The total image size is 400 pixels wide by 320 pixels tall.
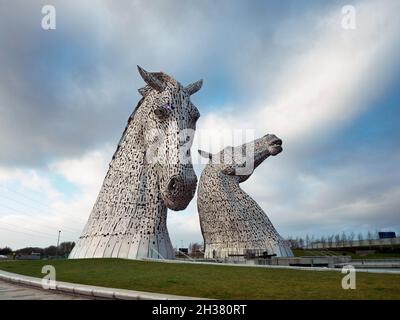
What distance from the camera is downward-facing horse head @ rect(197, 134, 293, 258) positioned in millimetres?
25656

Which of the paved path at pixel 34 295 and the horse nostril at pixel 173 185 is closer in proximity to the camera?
the paved path at pixel 34 295

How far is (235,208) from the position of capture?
2658 cm

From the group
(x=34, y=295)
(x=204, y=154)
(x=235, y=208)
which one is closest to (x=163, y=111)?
(x=34, y=295)

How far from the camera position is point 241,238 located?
26047 mm

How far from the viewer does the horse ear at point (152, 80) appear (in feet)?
46.2

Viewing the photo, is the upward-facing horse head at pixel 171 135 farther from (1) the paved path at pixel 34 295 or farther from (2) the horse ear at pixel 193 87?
(1) the paved path at pixel 34 295

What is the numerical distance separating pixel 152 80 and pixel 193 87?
2073mm

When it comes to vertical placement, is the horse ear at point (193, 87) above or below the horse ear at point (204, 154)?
below

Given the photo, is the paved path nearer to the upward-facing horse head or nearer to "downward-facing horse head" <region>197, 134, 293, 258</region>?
the upward-facing horse head

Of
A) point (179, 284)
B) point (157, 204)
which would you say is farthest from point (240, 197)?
point (179, 284)

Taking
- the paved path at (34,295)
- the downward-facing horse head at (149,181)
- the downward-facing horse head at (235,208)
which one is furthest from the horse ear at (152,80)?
the downward-facing horse head at (235,208)

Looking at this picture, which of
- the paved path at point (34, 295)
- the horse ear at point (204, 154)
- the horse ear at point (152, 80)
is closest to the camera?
the paved path at point (34, 295)
